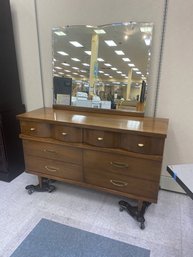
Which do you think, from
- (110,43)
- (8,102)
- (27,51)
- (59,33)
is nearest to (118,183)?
(110,43)

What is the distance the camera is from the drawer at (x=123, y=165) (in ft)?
4.68

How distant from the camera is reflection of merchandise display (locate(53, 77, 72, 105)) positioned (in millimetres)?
2043

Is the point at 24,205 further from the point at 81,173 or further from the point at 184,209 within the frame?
the point at 184,209

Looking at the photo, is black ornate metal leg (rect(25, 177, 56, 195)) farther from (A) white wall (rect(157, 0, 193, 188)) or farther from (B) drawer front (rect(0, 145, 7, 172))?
(A) white wall (rect(157, 0, 193, 188))

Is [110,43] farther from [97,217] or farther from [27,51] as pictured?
[97,217]

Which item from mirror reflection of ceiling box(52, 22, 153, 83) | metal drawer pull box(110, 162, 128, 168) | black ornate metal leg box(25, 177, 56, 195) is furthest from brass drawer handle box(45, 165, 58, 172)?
mirror reflection of ceiling box(52, 22, 153, 83)

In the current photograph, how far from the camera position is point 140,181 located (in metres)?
1.50

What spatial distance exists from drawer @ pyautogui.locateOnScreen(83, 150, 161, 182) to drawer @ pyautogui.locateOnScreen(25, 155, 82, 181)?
144 millimetres

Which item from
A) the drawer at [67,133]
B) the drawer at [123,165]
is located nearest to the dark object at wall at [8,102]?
the drawer at [67,133]

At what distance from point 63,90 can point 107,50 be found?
647 mm

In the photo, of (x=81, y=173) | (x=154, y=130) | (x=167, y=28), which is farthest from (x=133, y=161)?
(x=167, y=28)

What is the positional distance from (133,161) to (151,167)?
144 mm

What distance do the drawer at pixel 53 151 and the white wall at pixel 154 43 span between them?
0.67 metres

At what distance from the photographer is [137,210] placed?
65.6 inches
